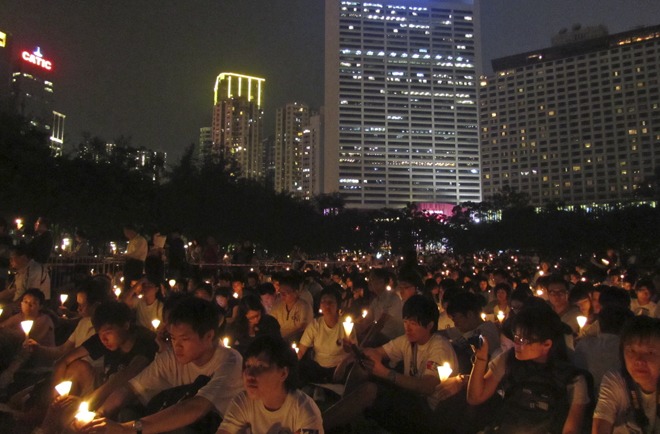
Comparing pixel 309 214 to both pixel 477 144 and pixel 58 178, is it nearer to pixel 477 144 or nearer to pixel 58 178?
pixel 58 178

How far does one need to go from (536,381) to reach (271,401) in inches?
67.9

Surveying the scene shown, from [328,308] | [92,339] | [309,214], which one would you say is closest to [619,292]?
[328,308]

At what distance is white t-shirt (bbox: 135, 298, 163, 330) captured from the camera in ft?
25.0

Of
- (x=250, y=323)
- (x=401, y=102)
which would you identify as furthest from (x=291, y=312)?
(x=401, y=102)

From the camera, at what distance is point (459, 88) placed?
16075cm

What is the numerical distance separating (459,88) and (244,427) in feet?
544

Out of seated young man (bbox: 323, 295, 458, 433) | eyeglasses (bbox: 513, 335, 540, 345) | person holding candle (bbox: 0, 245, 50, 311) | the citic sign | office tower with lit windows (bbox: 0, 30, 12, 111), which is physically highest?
the citic sign

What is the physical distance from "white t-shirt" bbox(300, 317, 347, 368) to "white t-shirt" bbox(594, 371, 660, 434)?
3.27m

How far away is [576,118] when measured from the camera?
142 m

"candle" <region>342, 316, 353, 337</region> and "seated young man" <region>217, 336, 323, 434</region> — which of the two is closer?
"seated young man" <region>217, 336, 323, 434</region>

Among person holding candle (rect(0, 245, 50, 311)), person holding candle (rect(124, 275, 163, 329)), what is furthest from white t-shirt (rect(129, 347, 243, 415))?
person holding candle (rect(0, 245, 50, 311))

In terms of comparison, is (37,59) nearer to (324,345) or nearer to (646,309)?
(324,345)

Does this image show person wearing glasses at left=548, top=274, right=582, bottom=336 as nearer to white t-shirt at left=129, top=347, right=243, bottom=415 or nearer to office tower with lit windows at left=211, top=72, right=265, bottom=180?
white t-shirt at left=129, top=347, right=243, bottom=415

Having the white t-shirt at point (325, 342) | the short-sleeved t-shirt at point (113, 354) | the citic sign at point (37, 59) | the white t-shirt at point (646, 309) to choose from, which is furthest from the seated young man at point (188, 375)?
the citic sign at point (37, 59)
